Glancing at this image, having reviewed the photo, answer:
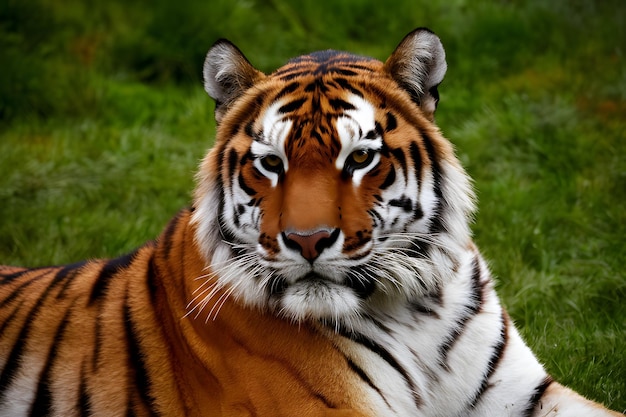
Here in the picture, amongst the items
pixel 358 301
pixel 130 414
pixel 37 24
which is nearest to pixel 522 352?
pixel 358 301

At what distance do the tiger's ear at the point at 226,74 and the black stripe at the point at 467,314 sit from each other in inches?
38.5

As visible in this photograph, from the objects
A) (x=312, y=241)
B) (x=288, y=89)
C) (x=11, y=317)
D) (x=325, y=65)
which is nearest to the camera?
(x=312, y=241)

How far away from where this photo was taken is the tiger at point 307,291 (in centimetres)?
255

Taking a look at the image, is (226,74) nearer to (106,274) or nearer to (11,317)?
(106,274)

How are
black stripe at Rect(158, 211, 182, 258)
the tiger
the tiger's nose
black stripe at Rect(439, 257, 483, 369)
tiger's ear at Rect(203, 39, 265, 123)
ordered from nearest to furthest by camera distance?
the tiger's nose, the tiger, black stripe at Rect(439, 257, 483, 369), tiger's ear at Rect(203, 39, 265, 123), black stripe at Rect(158, 211, 182, 258)

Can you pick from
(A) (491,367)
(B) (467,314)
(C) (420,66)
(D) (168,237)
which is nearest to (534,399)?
(A) (491,367)

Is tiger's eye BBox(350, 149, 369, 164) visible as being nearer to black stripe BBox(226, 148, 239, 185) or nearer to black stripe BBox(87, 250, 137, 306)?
black stripe BBox(226, 148, 239, 185)

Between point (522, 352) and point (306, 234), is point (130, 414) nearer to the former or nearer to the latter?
point (306, 234)

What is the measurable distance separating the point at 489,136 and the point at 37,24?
3.67 m

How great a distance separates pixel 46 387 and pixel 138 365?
0.34 meters

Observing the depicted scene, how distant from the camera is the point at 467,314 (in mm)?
2844

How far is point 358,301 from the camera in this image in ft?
8.50

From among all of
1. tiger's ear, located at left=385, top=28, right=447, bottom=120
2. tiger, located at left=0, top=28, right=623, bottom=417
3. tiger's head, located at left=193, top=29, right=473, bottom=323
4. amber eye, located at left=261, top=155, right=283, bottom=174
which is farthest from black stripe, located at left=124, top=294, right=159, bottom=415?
tiger's ear, located at left=385, top=28, right=447, bottom=120

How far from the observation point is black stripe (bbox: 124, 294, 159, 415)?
2791 mm
